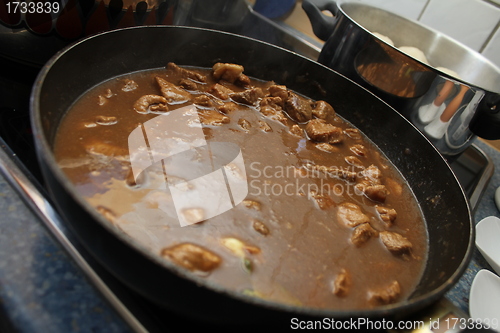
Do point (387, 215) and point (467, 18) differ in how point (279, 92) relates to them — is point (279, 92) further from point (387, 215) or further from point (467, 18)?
point (467, 18)

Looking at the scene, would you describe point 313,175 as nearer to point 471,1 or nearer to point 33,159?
point 33,159

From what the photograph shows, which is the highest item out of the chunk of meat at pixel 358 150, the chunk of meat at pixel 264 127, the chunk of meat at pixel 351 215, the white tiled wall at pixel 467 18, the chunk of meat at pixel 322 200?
the white tiled wall at pixel 467 18

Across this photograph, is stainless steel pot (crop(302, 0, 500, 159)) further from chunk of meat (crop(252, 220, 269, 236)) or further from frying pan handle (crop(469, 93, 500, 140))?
chunk of meat (crop(252, 220, 269, 236))

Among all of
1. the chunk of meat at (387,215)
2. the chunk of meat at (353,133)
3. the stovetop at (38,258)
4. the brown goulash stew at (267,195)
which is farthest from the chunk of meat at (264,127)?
the stovetop at (38,258)

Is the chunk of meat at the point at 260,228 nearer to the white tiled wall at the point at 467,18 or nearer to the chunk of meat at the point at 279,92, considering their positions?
the chunk of meat at the point at 279,92

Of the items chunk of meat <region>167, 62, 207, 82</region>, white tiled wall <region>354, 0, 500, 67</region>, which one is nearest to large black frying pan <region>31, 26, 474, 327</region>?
chunk of meat <region>167, 62, 207, 82</region>

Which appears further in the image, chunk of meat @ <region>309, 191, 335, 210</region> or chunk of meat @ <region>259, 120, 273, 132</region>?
chunk of meat @ <region>259, 120, 273, 132</region>
